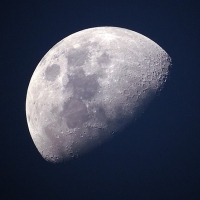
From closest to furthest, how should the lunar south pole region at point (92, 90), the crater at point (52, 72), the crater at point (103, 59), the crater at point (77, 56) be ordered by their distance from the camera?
the lunar south pole region at point (92, 90) < the crater at point (103, 59) < the crater at point (77, 56) < the crater at point (52, 72)

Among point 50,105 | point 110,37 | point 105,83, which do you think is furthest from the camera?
point 110,37

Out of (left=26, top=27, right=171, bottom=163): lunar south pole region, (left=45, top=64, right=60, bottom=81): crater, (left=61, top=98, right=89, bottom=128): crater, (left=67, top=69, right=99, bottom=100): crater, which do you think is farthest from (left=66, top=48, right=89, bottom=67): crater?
(left=61, top=98, right=89, bottom=128): crater

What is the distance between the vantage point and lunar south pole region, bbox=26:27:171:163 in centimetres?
506

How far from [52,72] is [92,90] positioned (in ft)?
3.94

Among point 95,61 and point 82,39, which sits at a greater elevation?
point 82,39

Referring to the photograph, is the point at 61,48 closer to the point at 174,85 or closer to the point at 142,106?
the point at 142,106

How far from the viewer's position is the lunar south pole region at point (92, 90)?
5059mm

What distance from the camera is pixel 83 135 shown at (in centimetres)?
521

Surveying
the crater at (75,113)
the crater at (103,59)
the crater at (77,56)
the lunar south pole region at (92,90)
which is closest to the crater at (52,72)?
the lunar south pole region at (92,90)

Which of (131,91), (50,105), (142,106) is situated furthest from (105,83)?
(50,105)

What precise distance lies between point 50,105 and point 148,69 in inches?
89.7

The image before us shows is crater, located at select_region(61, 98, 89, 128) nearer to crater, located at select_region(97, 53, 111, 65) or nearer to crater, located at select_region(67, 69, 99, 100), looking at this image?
crater, located at select_region(67, 69, 99, 100)

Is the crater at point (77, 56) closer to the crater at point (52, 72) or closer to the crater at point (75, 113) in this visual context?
Result: the crater at point (52, 72)

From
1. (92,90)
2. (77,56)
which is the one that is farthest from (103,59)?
(92,90)
